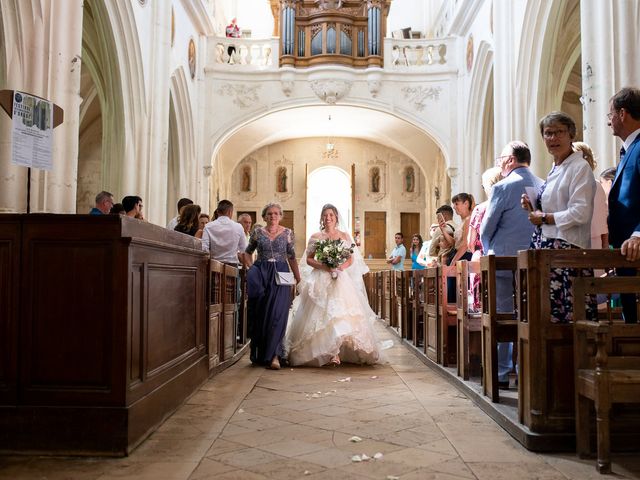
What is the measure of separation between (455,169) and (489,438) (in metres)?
12.6

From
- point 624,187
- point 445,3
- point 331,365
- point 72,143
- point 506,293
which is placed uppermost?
point 445,3

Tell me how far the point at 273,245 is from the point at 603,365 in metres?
3.99

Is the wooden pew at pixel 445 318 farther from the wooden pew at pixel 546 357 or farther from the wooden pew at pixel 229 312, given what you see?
the wooden pew at pixel 546 357

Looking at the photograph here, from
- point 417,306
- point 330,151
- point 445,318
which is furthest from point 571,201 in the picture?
point 330,151

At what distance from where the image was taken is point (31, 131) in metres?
3.78

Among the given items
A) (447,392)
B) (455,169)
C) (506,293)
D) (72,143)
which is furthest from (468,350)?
(455,169)

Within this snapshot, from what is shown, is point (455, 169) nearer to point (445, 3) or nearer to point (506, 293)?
point (445, 3)

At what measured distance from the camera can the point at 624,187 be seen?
3.21 m

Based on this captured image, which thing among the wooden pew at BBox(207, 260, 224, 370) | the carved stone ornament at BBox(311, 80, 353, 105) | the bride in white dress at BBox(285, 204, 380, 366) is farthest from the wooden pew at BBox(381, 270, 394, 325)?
the carved stone ornament at BBox(311, 80, 353, 105)

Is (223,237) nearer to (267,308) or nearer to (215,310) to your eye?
(267,308)

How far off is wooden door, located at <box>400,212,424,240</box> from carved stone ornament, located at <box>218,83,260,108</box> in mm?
7954

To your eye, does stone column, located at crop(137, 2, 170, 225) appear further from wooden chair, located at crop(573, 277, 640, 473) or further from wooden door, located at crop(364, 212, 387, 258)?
wooden door, located at crop(364, 212, 387, 258)

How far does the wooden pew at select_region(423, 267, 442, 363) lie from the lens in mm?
6027

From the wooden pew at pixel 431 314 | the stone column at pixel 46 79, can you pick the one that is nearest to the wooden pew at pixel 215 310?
the wooden pew at pixel 431 314
